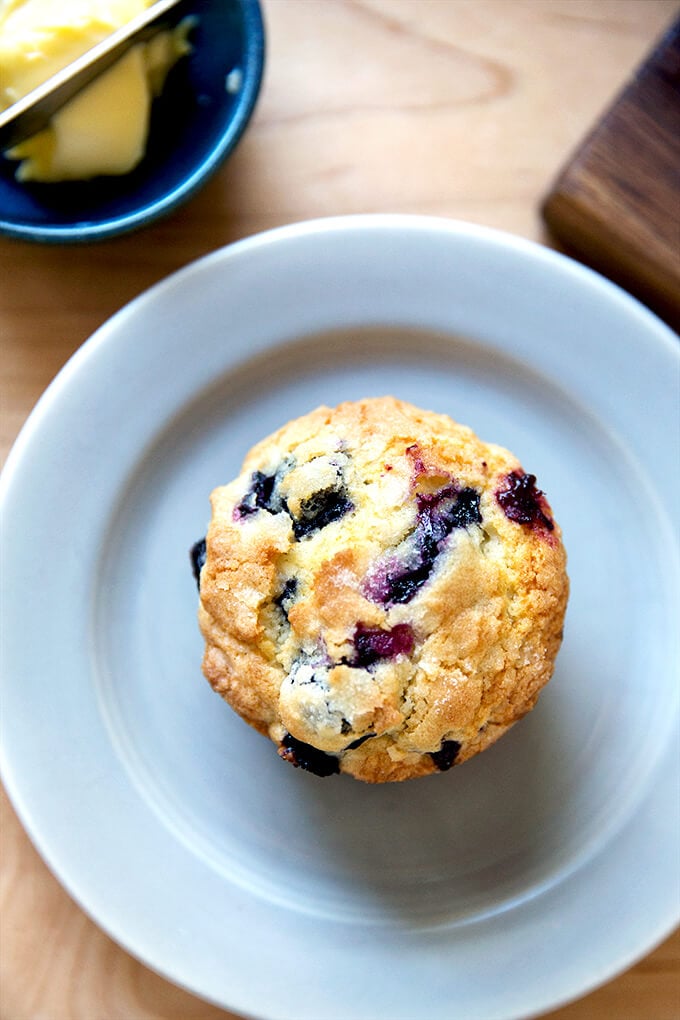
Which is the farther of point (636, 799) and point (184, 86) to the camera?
point (184, 86)

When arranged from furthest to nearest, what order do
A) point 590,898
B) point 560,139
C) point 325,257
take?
point 560,139, point 325,257, point 590,898

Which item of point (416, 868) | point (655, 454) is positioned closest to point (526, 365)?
point (655, 454)

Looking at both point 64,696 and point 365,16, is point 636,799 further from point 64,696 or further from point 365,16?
point 365,16

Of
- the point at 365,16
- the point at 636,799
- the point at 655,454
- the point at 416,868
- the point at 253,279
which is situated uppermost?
the point at 365,16

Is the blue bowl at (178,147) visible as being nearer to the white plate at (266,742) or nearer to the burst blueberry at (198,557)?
the white plate at (266,742)

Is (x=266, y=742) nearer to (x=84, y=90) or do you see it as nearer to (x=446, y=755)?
(x=446, y=755)

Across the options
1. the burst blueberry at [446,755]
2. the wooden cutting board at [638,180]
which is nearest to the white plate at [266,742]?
the wooden cutting board at [638,180]

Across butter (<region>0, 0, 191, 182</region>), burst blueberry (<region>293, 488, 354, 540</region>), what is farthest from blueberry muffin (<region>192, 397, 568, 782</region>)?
butter (<region>0, 0, 191, 182</region>)
